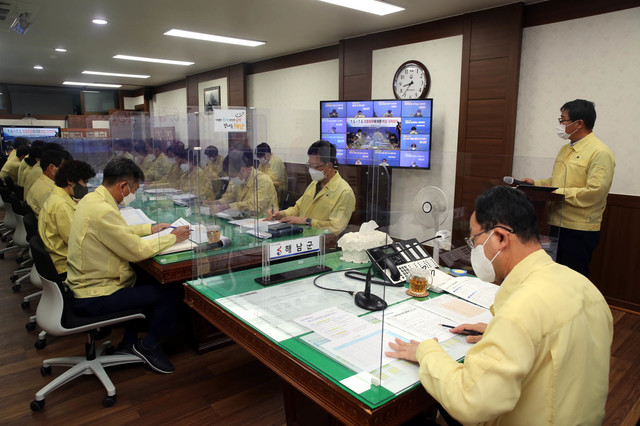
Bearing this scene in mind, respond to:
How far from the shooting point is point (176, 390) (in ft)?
7.97

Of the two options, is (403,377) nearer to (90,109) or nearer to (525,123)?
(525,123)

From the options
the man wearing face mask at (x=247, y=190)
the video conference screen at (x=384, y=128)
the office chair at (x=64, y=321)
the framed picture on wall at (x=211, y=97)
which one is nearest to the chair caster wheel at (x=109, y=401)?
the office chair at (x=64, y=321)

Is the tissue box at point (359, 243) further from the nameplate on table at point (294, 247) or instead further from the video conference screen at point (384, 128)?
the video conference screen at point (384, 128)

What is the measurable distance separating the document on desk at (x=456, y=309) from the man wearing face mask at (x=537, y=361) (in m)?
0.54

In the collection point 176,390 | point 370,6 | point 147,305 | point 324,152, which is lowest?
point 176,390

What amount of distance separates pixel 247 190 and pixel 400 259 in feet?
3.07

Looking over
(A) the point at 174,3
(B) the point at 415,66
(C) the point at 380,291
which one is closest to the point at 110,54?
(A) the point at 174,3

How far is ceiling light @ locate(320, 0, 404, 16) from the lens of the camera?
13.0ft

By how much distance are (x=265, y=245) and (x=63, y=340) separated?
206 cm

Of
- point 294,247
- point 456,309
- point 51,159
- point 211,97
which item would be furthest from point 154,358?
point 211,97

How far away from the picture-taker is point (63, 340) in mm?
3043

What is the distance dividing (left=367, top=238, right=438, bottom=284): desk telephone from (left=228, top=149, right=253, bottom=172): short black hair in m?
0.90

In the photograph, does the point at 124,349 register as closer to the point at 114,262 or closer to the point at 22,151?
the point at 114,262

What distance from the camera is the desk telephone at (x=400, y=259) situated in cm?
200
